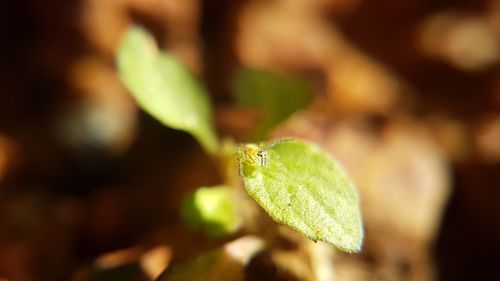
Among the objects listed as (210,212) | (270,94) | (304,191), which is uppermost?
(270,94)

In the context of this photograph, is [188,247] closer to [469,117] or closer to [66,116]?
[66,116]

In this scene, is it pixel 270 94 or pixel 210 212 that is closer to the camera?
pixel 210 212

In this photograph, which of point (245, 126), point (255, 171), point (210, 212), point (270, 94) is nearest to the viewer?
point (255, 171)

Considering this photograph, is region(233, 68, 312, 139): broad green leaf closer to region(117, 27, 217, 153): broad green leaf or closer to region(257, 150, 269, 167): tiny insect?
region(117, 27, 217, 153): broad green leaf

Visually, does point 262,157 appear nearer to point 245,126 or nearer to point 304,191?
Result: point 304,191

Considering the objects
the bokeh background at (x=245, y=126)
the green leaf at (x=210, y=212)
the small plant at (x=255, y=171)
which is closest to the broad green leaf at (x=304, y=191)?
the small plant at (x=255, y=171)

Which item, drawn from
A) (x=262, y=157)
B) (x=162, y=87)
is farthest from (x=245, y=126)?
(x=262, y=157)
